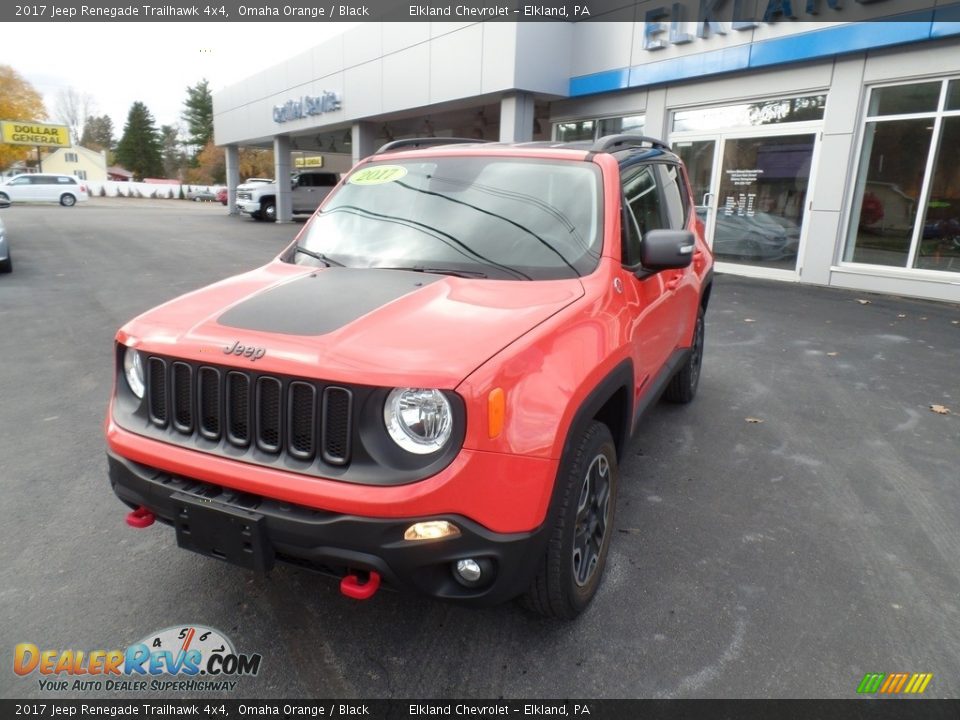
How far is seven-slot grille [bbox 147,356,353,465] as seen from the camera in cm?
205

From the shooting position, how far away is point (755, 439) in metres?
4.65

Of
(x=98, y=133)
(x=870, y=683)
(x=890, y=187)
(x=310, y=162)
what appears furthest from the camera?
(x=98, y=133)

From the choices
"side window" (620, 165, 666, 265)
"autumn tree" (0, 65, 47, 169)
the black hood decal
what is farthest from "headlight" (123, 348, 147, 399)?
"autumn tree" (0, 65, 47, 169)

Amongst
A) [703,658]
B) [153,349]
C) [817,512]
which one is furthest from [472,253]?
[817,512]

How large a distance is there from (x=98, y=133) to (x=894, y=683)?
5492 inches

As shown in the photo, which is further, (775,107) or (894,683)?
(775,107)

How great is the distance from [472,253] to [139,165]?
Answer: 105204 millimetres

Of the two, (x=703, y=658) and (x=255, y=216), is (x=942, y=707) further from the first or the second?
(x=255, y=216)

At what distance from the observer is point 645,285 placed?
3307mm

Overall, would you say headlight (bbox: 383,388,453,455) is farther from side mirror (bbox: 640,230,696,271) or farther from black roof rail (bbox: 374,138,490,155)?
black roof rail (bbox: 374,138,490,155)

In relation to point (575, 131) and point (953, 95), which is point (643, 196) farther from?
point (575, 131)

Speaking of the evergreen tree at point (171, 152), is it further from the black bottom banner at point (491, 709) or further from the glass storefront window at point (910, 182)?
the black bottom banner at point (491, 709)

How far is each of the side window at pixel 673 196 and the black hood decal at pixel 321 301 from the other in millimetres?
2108

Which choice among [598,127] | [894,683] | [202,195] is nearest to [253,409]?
[894,683]
